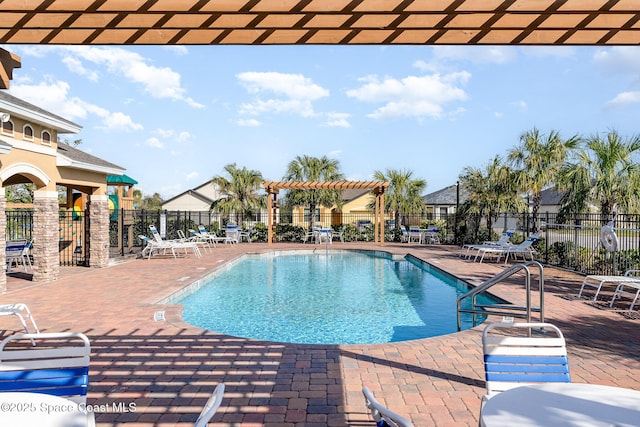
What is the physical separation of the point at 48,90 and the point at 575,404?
3795 cm

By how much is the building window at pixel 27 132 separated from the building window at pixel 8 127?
37 cm

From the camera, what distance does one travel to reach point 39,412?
193 centimetres

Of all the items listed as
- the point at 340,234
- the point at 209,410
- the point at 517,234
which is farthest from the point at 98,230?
the point at 517,234

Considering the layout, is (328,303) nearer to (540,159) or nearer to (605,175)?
(605,175)

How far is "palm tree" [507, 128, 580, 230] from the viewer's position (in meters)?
15.5

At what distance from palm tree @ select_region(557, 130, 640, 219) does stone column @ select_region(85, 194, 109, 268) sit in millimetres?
12843

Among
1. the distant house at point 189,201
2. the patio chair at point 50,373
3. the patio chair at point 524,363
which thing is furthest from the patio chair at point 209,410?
the distant house at point 189,201

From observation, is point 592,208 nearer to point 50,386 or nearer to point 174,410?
point 174,410

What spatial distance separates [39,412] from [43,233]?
900 cm

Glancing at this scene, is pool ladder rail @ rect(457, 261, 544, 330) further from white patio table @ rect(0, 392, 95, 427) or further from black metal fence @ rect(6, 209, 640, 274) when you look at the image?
white patio table @ rect(0, 392, 95, 427)

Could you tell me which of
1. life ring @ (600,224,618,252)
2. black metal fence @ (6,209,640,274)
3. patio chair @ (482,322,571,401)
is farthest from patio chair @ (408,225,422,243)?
patio chair @ (482,322,571,401)

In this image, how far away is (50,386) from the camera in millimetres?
2379

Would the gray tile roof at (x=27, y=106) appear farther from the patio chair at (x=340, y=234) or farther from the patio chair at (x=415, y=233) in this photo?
the patio chair at (x=415, y=233)

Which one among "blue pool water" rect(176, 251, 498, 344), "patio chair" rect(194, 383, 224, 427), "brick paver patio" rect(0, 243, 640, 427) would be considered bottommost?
"blue pool water" rect(176, 251, 498, 344)
